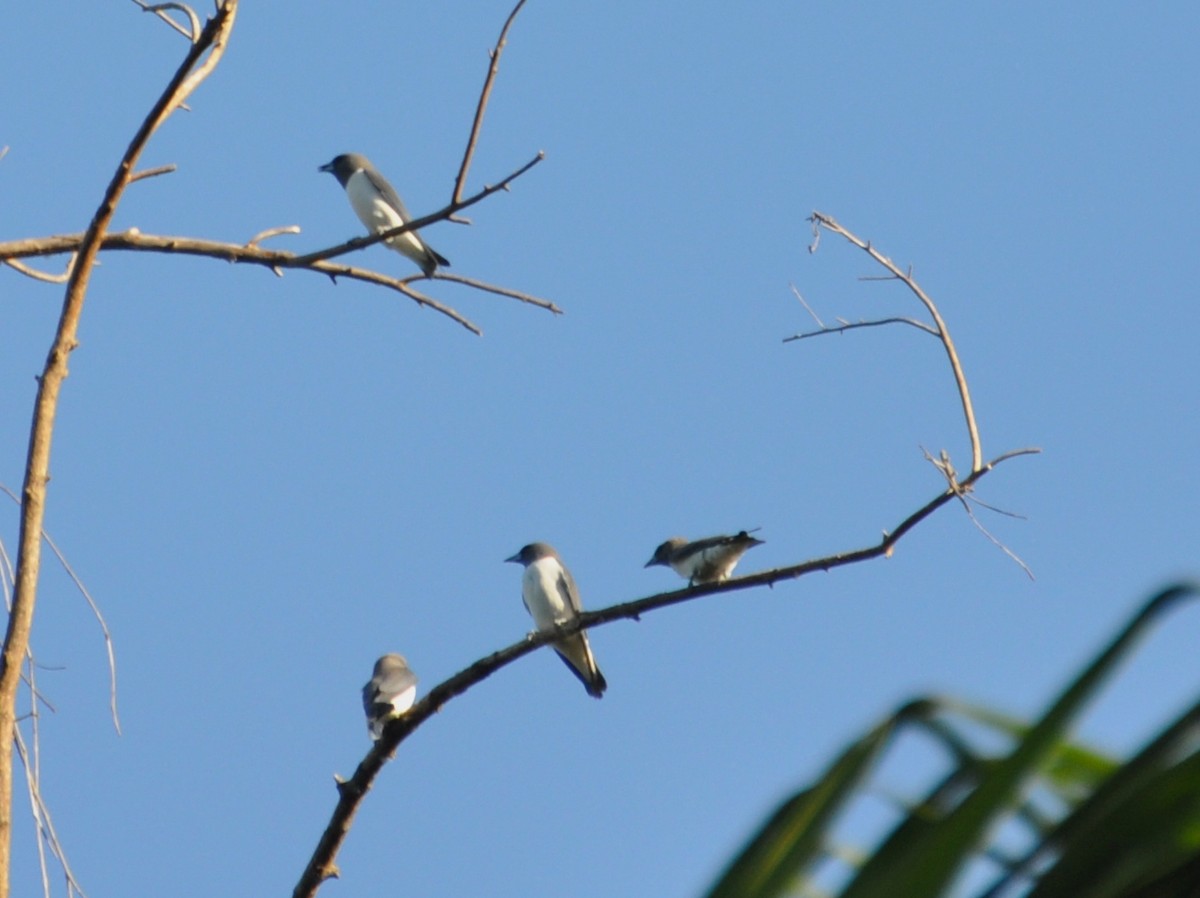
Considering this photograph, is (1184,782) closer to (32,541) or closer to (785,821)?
(785,821)

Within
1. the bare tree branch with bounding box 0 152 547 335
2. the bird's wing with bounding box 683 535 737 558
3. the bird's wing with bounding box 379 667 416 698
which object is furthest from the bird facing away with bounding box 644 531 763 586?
the bare tree branch with bounding box 0 152 547 335

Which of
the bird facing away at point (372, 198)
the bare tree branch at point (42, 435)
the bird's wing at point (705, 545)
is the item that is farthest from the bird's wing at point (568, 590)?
the bare tree branch at point (42, 435)

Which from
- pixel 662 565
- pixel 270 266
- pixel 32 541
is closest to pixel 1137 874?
pixel 32 541

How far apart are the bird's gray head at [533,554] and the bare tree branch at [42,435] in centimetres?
562

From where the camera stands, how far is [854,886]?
19.7 inches

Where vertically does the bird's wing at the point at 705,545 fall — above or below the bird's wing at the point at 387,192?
below

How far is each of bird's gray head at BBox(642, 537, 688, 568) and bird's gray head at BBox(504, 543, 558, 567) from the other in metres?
0.64

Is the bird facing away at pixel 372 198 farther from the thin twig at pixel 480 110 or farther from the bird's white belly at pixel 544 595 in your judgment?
the thin twig at pixel 480 110

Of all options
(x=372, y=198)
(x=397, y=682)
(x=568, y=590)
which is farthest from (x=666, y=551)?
(x=372, y=198)

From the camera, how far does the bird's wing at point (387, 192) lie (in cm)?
1077

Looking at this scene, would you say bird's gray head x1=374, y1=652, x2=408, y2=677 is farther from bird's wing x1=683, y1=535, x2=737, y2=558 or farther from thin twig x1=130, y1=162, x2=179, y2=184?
thin twig x1=130, y1=162, x2=179, y2=184

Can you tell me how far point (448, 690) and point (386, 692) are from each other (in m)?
4.49

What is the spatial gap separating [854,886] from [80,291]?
324 cm

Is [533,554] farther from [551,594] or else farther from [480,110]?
[480,110]
